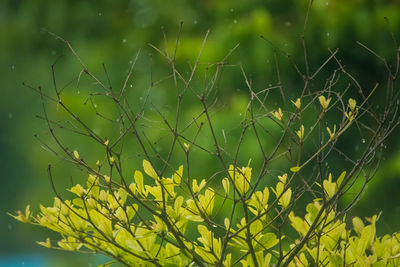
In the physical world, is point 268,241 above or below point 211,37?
below

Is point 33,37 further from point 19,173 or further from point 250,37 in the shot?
point 19,173

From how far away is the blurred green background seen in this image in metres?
3.15

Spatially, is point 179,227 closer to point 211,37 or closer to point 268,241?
point 268,241

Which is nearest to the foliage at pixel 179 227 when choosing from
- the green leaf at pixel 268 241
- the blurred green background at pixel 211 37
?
the green leaf at pixel 268 241

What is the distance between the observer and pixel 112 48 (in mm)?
4082

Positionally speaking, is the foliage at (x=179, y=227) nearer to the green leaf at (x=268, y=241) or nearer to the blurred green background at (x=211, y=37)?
the green leaf at (x=268, y=241)

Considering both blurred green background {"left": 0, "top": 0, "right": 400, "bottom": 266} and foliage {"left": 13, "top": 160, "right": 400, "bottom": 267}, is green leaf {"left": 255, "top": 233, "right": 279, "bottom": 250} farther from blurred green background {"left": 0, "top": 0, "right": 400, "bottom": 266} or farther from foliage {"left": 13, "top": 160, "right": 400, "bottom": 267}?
blurred green background {"left": 0, "top": 0, "right": 400, "bottom": 266}

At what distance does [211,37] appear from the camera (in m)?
3.54

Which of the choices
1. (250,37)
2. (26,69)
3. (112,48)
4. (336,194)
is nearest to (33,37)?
(112,48)

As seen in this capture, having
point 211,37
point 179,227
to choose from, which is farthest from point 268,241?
point 211,37

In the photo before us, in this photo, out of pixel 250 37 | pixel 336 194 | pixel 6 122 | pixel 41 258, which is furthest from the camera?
pixel 41 258

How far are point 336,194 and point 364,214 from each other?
215 cm

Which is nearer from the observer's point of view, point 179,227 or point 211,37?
point 179,227

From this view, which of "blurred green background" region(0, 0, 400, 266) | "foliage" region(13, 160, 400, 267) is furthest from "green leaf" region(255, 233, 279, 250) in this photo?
"blurred green background" region(0, 0, 400, 266)
